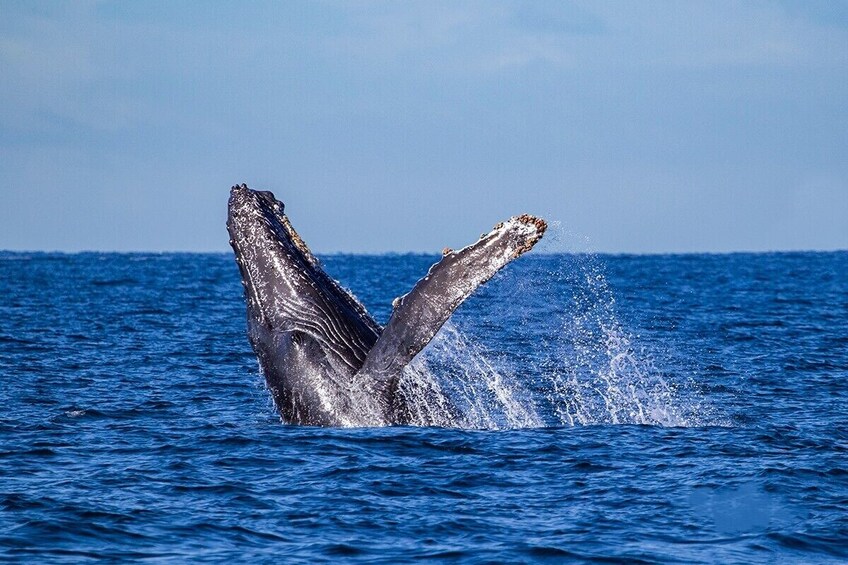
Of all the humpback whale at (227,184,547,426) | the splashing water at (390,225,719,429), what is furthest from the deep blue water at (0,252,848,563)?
A: the humpback whale at (227,184,547,426)

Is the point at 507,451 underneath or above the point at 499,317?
underneath

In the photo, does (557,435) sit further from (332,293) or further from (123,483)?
(123,483)

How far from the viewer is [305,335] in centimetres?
1302

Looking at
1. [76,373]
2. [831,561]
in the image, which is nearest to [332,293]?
[831,561]

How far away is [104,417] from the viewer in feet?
50.7

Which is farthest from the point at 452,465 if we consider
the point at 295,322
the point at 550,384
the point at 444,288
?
the point at 550,384

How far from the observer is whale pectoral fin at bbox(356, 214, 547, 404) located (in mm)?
10961

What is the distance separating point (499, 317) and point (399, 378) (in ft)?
72.8

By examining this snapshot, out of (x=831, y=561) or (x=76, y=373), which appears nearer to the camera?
(x=831, y=561)

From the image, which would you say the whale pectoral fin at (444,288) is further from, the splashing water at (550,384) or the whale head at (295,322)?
the splashing water at (550,384)

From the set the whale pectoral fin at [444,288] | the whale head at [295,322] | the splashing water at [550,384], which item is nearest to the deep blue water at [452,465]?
the splashing water at [550,384]

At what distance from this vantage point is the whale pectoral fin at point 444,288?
11.0m

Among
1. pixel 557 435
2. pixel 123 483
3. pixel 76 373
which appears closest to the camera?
pixel 123 483

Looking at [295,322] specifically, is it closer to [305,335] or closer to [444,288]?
[305,335]
